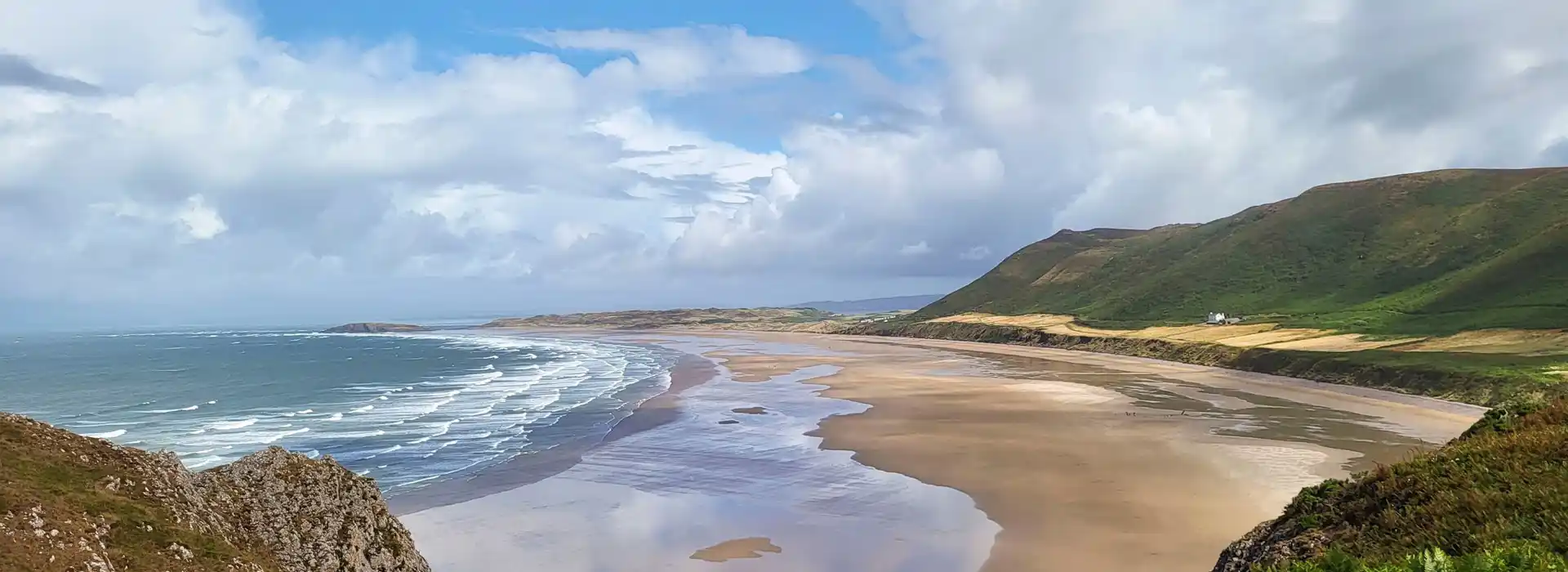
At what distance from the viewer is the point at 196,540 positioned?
10359 mm

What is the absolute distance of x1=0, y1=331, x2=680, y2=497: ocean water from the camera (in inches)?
1452


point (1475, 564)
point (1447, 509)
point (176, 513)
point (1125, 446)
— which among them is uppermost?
point (1475, 564)

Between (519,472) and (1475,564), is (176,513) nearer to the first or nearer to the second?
(1475,564)

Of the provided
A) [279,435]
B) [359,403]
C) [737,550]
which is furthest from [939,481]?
[359,403]

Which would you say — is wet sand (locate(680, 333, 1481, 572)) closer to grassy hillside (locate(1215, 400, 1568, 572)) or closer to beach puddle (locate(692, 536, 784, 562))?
grassy hillside (locate(1215, 400, 1568, 572))

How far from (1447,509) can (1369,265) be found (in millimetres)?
149280

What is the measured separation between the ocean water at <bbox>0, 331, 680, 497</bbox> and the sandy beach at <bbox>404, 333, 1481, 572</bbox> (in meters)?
6.36

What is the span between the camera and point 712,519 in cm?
2438

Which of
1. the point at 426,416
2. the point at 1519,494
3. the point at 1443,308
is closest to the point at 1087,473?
the point at 1519,494

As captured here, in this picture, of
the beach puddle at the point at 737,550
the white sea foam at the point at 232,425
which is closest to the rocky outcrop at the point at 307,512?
the beach puddle at the point at 737,550

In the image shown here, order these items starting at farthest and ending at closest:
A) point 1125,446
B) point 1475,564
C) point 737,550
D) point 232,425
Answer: point 232,425, point 1125,446, point 737,550, point 1475,564

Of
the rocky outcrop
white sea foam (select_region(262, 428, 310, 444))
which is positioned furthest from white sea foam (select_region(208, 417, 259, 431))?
the rocky outcrop

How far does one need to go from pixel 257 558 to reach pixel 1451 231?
163 meters

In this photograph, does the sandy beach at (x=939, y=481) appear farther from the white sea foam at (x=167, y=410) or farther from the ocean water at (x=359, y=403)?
the white sea foam at (x=167, y=410)
